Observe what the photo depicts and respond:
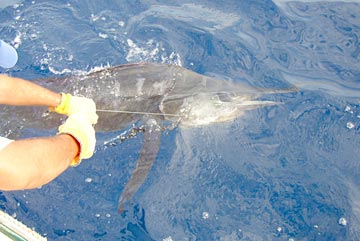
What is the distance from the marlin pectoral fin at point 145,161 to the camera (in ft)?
15.1

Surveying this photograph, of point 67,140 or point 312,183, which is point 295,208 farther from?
point 67,140

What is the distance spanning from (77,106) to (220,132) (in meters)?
2.00

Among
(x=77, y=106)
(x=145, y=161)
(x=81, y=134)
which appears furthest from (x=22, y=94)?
(x=145, y=161)

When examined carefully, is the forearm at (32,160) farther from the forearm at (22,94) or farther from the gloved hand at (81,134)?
the forearm at (22,94)

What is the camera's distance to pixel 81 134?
129 inches

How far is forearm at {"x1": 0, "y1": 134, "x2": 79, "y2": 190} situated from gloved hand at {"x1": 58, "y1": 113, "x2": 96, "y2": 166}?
100 millimetres

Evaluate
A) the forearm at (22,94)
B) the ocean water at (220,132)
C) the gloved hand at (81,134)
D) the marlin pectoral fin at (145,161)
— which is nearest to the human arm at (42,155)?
the gloved hand at (81,134)

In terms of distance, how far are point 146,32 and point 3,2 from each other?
2.49 m

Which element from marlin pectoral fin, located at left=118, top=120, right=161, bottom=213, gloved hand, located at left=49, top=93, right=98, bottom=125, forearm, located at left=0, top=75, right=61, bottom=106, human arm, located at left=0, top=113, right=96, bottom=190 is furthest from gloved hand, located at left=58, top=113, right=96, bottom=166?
marlin pectoral fin, located at left=118, top=120, right=161, bottom=213

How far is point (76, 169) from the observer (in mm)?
5023

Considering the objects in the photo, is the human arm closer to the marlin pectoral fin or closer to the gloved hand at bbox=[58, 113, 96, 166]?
the gloved hand at bbox=[58, 113, 96, 166]

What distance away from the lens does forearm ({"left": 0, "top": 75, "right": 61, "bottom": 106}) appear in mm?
3748

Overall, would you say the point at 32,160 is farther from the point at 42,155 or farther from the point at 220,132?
the point at 220,132

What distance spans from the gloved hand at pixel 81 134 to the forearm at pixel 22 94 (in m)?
0.67
